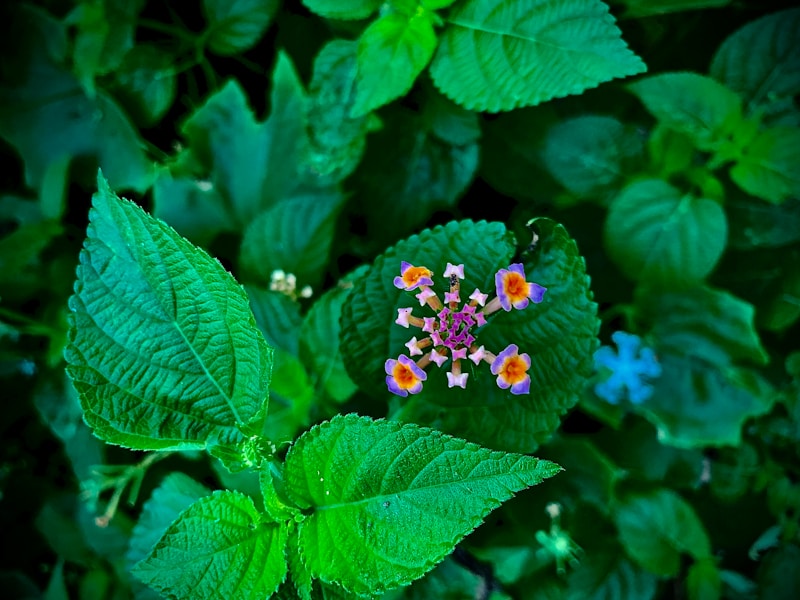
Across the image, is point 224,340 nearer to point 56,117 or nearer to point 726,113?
point 726,113

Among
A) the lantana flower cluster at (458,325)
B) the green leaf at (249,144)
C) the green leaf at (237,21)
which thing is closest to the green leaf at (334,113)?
the green leaf at (249,144)

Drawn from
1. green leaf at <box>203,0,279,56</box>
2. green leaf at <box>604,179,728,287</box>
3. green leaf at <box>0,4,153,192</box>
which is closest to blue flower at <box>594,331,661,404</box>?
green leaf at <box>604,179,728,287</box>

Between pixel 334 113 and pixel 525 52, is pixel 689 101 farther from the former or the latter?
pixel 334 113

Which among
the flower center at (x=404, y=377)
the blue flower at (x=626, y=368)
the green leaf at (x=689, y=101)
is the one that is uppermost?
the green leaf at (x=689, y=101)

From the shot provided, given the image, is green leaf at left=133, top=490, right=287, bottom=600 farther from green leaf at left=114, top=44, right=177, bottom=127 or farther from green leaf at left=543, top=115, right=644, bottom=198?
green leaf at left=114, top=44, right=177, bottom=127

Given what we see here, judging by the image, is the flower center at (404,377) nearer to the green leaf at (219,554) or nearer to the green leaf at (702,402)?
the green leaf at (219,554)

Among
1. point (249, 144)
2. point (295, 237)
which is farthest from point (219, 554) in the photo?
point (249, 144)

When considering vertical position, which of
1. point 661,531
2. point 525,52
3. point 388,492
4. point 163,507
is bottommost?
point 661,531
